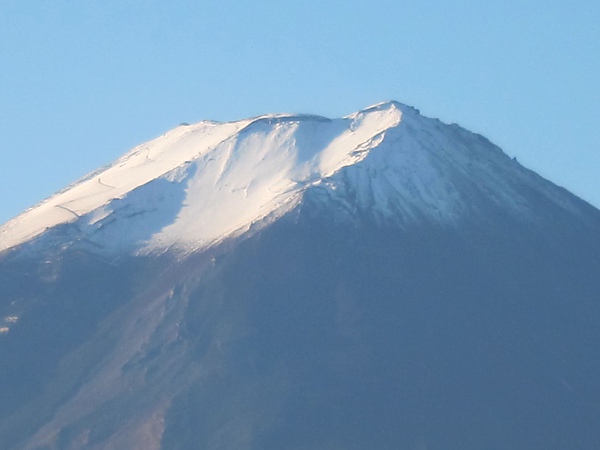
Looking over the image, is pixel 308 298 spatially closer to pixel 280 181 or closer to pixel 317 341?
pixel 317 341

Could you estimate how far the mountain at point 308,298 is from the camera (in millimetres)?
106375

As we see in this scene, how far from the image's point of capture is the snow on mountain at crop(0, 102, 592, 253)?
123m

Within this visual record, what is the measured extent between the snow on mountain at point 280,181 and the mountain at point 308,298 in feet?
0.62

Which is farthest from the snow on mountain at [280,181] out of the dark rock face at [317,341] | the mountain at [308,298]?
the dark rock face at [317,341]

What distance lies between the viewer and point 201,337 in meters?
112

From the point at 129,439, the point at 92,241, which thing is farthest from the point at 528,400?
the point at 92,241

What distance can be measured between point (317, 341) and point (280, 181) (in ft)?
53.2

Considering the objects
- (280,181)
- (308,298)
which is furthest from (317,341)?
(280,181)

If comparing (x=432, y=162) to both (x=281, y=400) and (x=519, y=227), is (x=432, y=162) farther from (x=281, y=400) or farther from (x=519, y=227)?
(x=281, y=400)

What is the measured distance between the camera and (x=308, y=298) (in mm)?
115875

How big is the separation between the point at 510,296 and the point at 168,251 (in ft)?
70.4

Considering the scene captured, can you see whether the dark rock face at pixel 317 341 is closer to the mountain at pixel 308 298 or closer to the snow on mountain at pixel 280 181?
the mountain at pixel 308 298

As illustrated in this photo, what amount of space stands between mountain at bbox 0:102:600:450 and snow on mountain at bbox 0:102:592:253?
0.62 feet

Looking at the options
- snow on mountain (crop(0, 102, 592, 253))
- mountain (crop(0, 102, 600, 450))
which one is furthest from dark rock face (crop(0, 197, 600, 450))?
snow on mountain (crop(0, 102, 592, 253))
